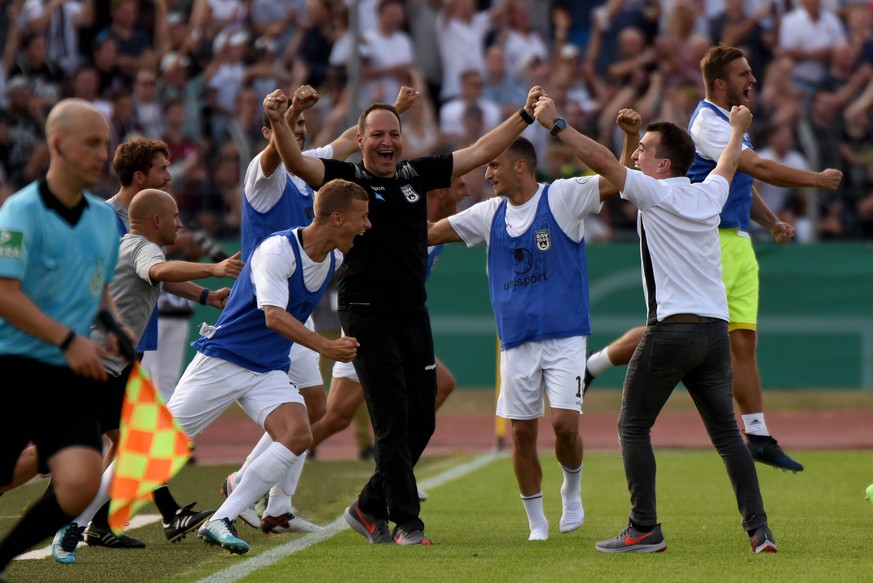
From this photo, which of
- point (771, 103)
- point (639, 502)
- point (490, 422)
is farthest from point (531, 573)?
point (771, 103)

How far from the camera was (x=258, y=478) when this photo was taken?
7438mm

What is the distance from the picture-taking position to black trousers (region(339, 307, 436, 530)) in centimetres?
784

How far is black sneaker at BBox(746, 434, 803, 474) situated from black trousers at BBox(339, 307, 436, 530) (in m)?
2.35

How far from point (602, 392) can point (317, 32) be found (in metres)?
6.52

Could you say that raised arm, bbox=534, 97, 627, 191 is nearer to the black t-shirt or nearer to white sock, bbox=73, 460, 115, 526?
the black t-shirt

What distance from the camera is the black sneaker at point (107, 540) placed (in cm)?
802

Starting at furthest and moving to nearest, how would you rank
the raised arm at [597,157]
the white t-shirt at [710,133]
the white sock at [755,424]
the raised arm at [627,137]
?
the white sock at [755,424] → the white t-shirt at [710,133] → the raised arm at [627,137] → the raised arm at [597,157]

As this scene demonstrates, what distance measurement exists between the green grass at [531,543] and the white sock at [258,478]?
275 mm

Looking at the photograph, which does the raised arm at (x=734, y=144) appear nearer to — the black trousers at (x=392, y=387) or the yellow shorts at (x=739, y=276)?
the yellow shorts at (x=739, y=276)

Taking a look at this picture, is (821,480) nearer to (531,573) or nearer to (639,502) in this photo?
(639,502)

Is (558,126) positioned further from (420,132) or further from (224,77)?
(224,77)

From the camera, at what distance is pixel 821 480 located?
450 inches

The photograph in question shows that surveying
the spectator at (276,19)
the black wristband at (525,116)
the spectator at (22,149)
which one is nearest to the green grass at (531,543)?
the black wristband at (525,116)

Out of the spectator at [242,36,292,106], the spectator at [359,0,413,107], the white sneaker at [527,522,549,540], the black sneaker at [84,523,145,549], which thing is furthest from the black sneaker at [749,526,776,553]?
the spectator at [242,36,292,106]
